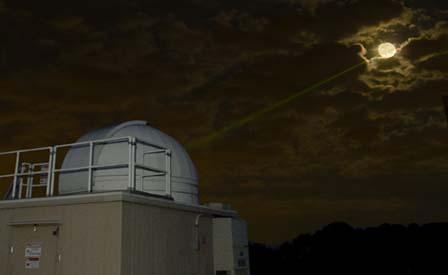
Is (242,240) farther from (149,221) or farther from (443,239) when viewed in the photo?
(443,239)

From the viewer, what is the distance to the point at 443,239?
5266 cm

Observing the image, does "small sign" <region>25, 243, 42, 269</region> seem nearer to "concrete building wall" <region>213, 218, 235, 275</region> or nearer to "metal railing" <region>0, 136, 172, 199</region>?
"metal railing" <region>0, 136, 172, 199</region>

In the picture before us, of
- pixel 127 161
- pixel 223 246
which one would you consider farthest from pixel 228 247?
pixel 127 161

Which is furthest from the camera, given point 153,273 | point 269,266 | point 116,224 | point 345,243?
point 345,243

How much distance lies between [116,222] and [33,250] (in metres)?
2.80

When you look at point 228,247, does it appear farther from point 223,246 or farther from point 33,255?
point 33,255

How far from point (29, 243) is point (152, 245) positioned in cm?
334

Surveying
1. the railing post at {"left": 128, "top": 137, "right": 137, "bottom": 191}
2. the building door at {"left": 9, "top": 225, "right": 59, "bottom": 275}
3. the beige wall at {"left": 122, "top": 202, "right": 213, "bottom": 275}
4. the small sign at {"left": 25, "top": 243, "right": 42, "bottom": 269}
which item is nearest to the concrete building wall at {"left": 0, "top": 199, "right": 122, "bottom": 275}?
the building door at {"left": 9, "top": 225, "right": 59, "bottom": 275}

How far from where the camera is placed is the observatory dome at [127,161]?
595 inches

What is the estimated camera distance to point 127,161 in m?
15.2

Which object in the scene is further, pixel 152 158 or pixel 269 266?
pixel 269 266

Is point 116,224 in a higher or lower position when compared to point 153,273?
higher

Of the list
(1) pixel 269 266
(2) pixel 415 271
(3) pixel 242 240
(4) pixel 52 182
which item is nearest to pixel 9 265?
(4) pixel 52 182

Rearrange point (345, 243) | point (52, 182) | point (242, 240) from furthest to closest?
point (345, 243) → point (242, 240) → point (52, 182)
